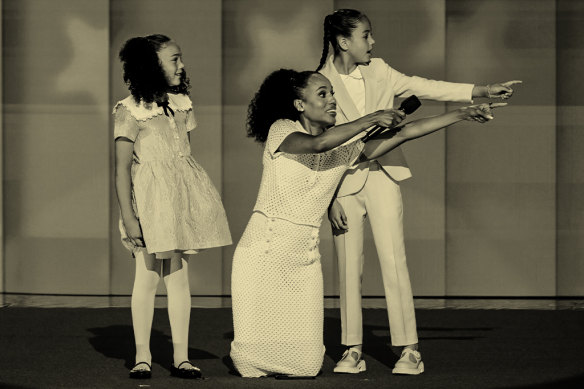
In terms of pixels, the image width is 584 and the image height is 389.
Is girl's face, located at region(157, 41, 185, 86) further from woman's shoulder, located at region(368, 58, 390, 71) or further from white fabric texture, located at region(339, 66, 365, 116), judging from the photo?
woman's shoulder, located at region(368, 58, 390, 71)

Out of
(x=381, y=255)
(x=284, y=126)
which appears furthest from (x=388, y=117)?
(x=381, y=255)

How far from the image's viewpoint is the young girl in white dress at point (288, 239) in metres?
5.58

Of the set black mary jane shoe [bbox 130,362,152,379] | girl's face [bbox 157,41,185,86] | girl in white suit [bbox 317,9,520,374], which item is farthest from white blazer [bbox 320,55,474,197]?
black mary jane shoe [bbox 130,362,152,379]

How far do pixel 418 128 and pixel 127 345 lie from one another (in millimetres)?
2083

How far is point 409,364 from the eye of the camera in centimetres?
579

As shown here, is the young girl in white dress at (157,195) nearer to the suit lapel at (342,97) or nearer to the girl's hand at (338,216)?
the girl's hand at (338,216)

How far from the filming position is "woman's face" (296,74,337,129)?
5594 millimetres

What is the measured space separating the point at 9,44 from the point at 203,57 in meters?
1.41

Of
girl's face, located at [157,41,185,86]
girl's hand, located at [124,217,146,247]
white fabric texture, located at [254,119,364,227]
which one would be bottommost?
girl's hand, located at [124,217,146,247]

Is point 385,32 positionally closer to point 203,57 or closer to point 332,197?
point 203,57

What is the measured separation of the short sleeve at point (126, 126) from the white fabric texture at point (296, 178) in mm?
570

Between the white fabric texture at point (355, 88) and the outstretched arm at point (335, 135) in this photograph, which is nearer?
the outstretched arm at point (335, 135)

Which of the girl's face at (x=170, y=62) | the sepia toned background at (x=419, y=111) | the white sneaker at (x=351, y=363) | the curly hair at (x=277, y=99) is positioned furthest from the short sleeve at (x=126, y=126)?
the sepia toned background at (x=419, y=111)

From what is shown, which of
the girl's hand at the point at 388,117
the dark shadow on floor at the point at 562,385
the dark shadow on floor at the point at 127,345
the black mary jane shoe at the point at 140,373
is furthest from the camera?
the dark shadow on floor at the point at 127,345
